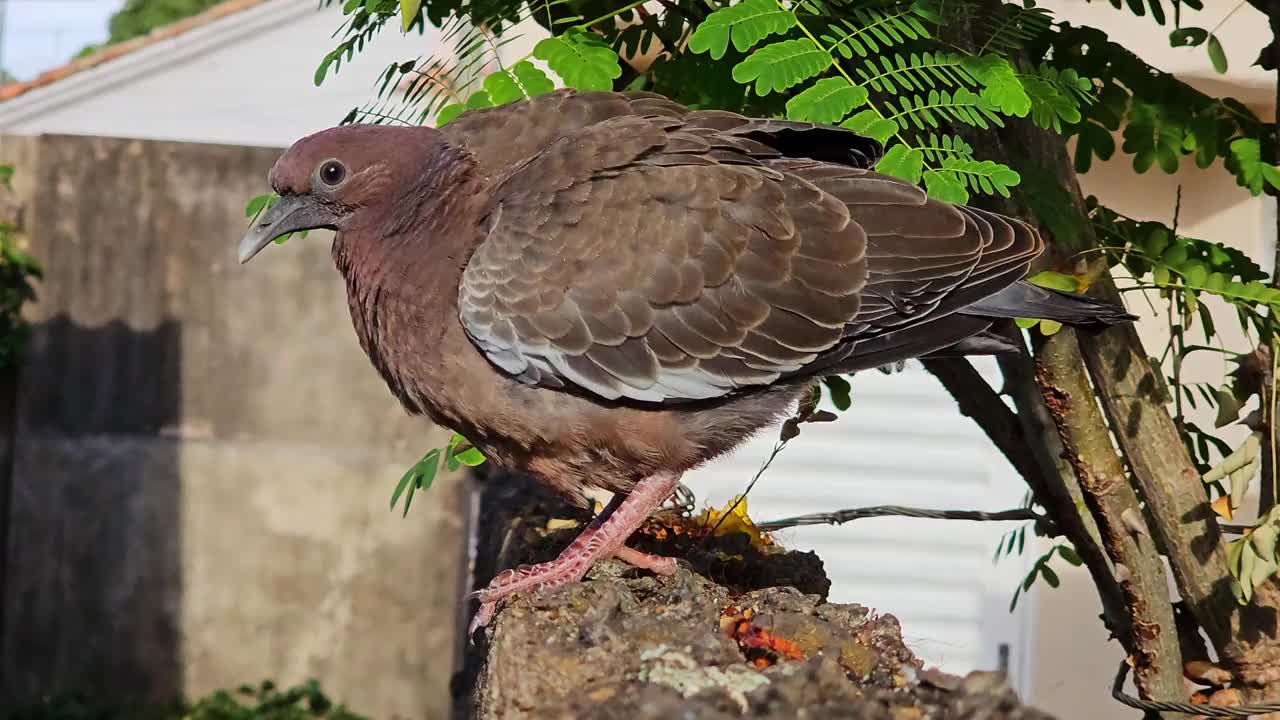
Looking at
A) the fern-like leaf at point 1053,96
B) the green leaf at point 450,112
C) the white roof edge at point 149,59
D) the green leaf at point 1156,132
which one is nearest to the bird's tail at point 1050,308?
the fern-like leaf at point 1053,96

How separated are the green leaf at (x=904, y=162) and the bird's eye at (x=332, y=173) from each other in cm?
135

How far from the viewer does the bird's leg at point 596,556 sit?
3336 millimetres

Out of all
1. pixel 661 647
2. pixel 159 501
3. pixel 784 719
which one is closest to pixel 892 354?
pixel 661 647

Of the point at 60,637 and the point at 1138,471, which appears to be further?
the point at 60,637

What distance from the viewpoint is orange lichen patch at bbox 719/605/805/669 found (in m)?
2.71

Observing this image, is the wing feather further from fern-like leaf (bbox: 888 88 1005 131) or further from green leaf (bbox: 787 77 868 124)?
fern-like leaf (bbox: 888 88 1005 131)

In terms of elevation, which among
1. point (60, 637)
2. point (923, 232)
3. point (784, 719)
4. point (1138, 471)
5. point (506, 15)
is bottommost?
point (60, 637)

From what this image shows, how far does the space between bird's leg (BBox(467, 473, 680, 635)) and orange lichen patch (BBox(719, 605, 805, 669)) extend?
44 cm

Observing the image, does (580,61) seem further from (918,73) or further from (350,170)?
(918,73)

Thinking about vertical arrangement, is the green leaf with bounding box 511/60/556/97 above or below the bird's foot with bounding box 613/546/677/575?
above

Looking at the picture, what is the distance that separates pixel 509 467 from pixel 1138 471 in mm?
1690

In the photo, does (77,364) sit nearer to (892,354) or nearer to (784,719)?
(892,354)

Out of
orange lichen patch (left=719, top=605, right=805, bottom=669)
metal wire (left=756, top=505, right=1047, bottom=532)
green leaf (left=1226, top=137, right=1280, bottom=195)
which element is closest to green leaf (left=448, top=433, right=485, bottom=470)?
metal wire (left=756, top=505, right=1047, bottom=532)

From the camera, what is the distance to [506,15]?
3.85 metres
